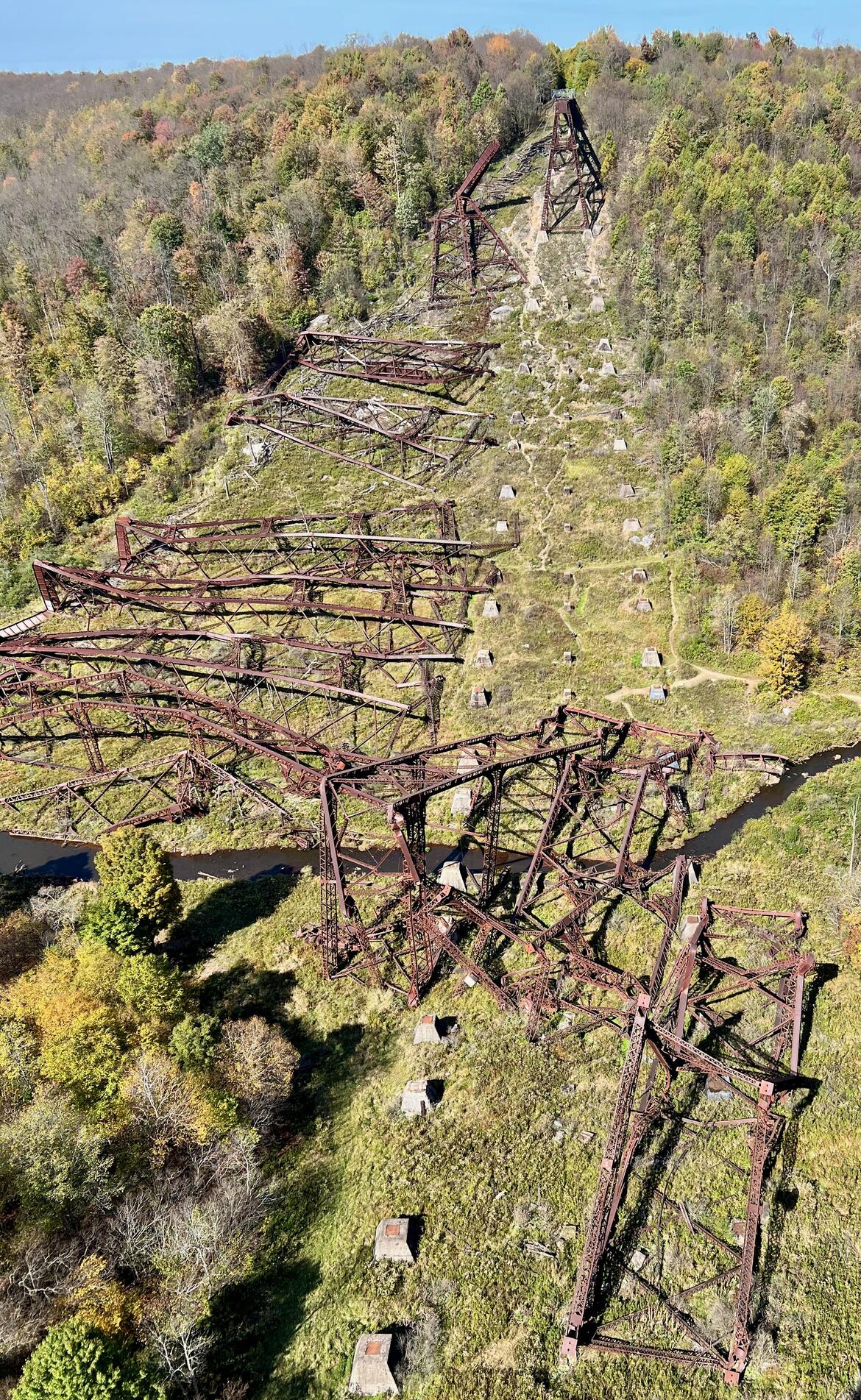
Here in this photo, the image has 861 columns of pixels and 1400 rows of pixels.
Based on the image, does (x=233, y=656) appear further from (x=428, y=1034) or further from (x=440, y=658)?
(x=428, y=1034)

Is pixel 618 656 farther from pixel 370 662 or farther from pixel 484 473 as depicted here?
pixel 484 473

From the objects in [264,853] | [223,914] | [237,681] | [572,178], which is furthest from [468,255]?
[223,914]

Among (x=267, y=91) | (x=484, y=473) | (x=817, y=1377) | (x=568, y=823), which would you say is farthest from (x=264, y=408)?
(x=817, y=1377)

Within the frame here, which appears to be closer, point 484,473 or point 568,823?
point 568,823

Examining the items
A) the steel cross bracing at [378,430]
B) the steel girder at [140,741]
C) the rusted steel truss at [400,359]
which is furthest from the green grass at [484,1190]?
the rusted steel truss at [400,359]

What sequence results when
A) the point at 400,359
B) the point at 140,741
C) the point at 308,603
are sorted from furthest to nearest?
1. the point at 400,359
2. the point at 308,603
3. the point at 140,741

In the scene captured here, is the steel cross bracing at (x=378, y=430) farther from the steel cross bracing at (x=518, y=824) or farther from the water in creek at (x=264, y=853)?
the water in creek at (x=264, y=853)
